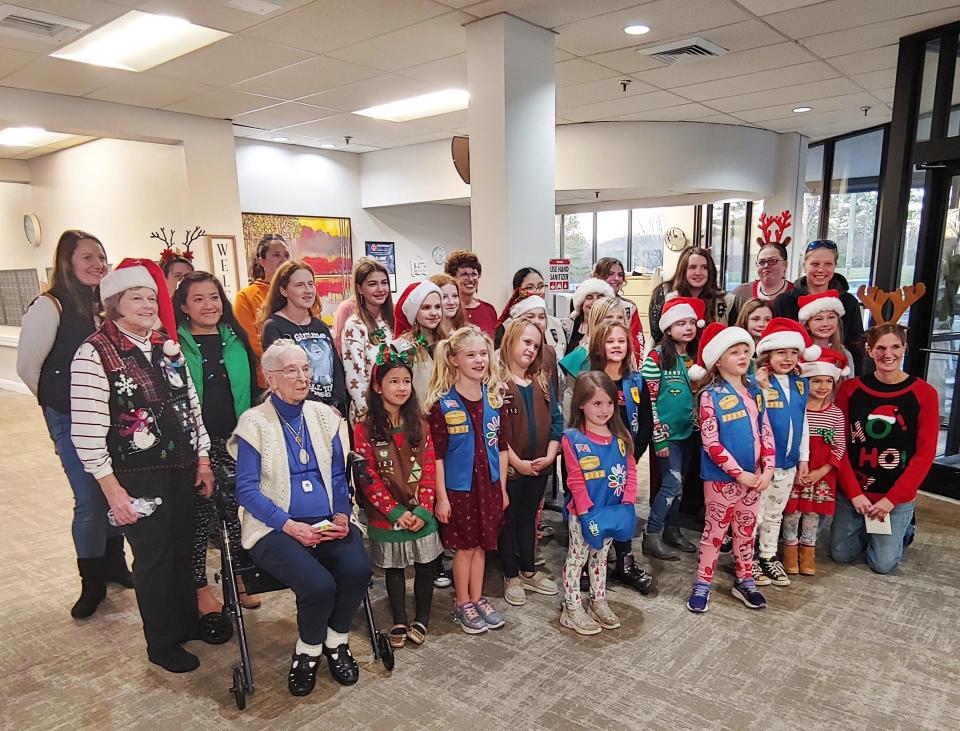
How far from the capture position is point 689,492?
355 centimetres

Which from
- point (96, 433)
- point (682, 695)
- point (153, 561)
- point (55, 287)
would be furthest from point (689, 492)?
point (55, 287)

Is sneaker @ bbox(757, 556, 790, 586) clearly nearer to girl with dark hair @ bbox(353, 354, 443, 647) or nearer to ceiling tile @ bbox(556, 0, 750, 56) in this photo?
girl with dark hair @ bbox(353, 354, 443, 647)

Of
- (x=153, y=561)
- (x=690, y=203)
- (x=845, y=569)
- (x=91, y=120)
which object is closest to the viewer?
A: (x=153, y=561)

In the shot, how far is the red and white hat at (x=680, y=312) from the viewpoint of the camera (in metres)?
3.13

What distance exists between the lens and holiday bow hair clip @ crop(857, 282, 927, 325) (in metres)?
3.08

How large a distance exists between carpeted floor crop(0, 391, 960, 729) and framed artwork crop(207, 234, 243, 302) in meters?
4.09

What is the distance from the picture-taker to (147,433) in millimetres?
2262

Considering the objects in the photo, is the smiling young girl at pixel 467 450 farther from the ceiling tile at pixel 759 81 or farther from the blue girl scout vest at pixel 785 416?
the ceiling tile at pixel 759 81

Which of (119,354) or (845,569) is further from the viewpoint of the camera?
(845,569)

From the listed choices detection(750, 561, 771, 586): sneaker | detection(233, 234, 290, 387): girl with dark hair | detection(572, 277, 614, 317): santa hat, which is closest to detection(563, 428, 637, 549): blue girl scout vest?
detection(750, 561, 771, 586): sneaker

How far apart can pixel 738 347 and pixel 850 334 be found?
49.7 inches

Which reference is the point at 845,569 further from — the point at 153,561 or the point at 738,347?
the point at 153,561

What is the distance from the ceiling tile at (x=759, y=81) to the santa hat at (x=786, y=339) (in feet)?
11.0

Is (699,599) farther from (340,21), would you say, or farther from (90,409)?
(340,21)
